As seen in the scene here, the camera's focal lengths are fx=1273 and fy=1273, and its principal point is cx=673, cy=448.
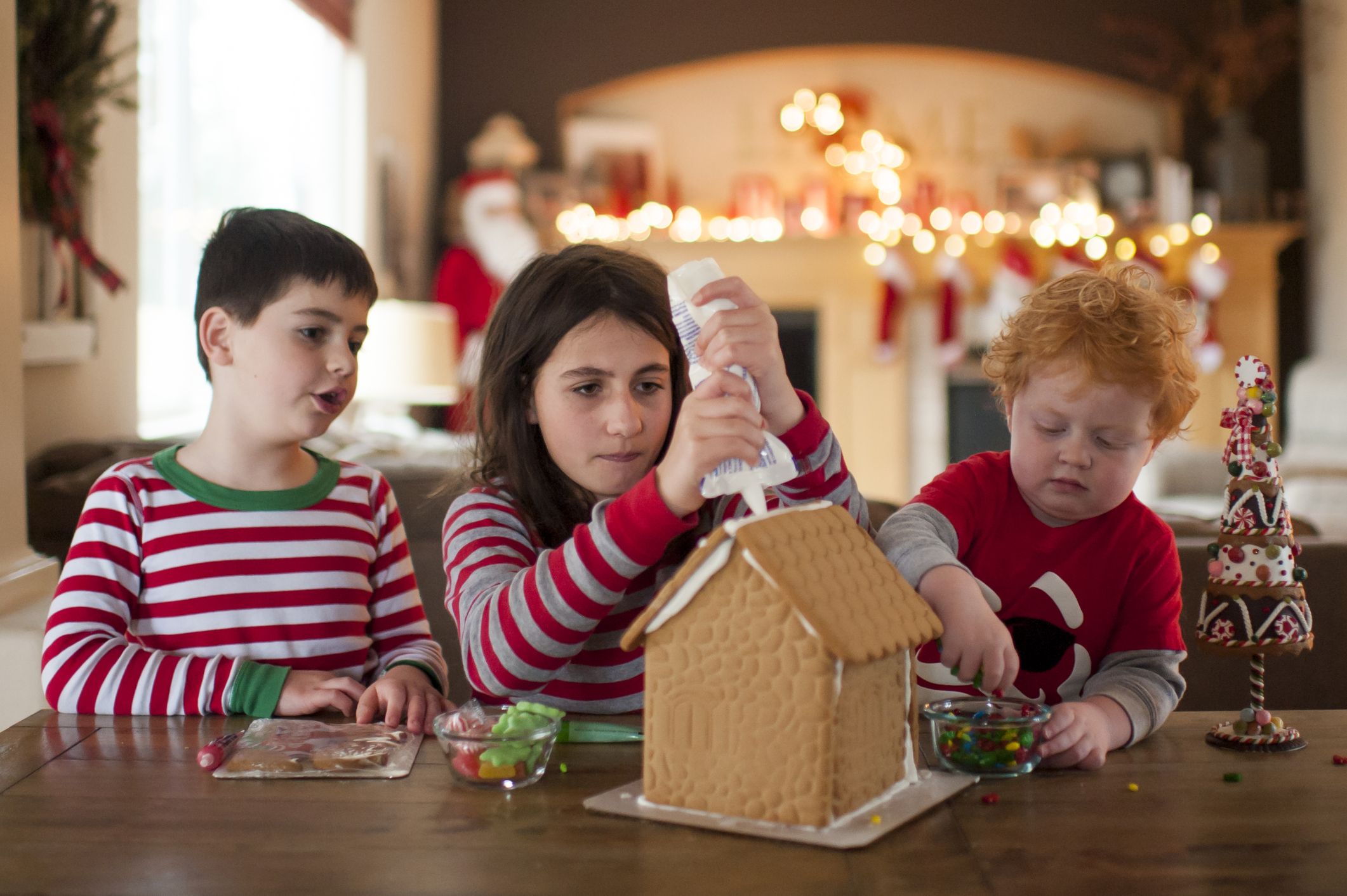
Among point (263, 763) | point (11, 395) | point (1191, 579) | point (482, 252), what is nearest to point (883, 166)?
point (482, 252)

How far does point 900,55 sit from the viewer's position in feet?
20.2

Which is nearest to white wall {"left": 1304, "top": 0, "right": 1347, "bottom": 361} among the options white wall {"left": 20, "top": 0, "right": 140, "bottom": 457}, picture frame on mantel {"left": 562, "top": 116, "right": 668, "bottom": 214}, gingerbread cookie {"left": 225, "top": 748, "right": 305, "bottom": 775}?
picture frame on mantel {"left": 562, "top": 116, "right": 668, "bottom": 214}

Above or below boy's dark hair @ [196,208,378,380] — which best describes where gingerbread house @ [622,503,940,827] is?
below

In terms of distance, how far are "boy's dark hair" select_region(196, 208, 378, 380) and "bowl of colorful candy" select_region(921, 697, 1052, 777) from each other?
767mm

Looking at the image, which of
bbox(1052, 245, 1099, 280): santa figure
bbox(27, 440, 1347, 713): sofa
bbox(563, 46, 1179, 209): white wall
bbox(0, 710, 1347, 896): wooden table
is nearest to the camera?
bbox(0, 710, 1347, 896): wooden table

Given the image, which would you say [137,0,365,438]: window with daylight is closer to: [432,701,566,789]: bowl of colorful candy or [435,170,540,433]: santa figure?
[435,170,540,433]: santa figure

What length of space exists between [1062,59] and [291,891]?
615 centimetres

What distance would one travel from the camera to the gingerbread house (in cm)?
74

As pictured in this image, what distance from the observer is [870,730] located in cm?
79

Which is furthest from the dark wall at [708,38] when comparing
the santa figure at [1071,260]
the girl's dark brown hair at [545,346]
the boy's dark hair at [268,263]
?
the girl's dark brown hair at [545,346]

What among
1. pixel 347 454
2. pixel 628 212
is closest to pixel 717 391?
pixel 347 454

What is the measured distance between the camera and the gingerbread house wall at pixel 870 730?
29.6 inches

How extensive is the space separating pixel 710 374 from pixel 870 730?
26 centimetres

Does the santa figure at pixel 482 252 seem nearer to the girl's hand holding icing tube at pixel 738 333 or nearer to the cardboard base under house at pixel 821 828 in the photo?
the girl's hand holding icing tube at pixel 738 333
